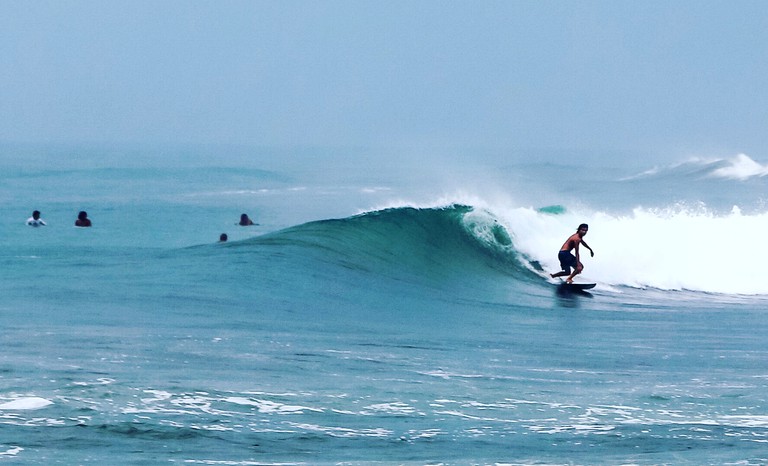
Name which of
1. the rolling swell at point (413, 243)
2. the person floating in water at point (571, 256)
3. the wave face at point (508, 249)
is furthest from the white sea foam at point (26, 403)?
the person floating in water at point (571, 256)

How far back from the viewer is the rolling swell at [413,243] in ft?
64.0

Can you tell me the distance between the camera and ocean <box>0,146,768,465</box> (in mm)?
7992

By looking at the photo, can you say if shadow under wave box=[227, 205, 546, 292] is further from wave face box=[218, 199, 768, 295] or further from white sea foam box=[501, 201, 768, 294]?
white sea foam box=[501, 201, 768, 294]

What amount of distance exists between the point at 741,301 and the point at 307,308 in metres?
7.78

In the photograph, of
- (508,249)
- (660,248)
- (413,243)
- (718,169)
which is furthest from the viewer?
(718,169)

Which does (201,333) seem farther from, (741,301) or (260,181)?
(260,181)

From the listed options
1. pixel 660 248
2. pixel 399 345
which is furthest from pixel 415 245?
pixel 399 345

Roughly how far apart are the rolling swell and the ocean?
0.07m

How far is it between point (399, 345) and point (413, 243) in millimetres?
8967

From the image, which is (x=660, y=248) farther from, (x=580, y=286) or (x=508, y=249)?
(x=580, y=286)

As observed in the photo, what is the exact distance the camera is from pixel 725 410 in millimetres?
9195

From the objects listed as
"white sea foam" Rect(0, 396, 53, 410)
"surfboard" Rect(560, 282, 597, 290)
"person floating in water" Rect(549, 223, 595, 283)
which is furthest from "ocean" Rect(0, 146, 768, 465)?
"person floating in water" Rect(549, 223, 595, 283)

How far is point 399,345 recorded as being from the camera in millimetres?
12328

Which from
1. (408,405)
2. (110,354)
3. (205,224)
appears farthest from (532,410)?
(205,224)
